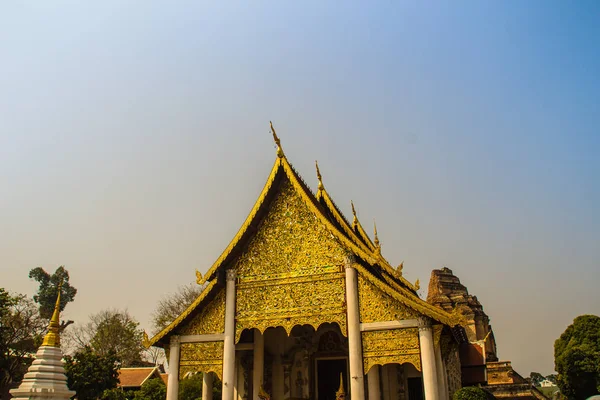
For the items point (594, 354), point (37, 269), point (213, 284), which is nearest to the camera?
point (213, 284)

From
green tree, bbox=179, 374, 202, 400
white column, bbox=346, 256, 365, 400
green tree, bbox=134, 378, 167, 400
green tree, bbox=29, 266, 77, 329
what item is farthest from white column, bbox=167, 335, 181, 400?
green tree, bbox=29, 266, 77, 329

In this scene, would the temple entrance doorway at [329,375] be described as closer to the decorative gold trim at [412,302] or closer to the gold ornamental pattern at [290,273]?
the gold ornamental pattern at [290,273]

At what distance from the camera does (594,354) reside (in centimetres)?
2456

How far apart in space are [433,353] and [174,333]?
17.0ft

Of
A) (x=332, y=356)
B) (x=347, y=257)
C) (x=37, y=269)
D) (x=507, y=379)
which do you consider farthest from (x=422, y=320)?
(x=37, y=269)

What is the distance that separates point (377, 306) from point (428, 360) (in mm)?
1302

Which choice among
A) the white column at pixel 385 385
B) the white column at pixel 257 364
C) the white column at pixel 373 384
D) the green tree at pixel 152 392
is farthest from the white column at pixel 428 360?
the green tree at pixel 152 392

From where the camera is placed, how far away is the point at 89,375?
19.2 meters

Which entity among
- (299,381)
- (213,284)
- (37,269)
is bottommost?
(299,381)

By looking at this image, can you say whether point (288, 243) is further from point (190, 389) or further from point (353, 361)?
point (190, 389)

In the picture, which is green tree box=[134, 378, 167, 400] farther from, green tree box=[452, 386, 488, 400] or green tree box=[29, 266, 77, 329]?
green tree box=[29, 266, 77, 329]

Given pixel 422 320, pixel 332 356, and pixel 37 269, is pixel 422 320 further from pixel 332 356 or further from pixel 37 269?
pixel 37 269

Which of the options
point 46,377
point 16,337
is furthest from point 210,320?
point 16,337

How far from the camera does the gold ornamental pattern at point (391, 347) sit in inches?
361
